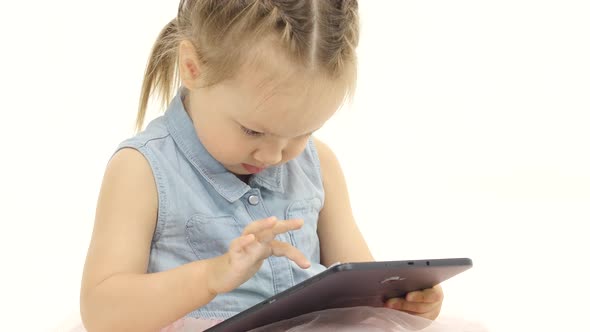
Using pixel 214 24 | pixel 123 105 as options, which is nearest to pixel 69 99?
pixel 123 105

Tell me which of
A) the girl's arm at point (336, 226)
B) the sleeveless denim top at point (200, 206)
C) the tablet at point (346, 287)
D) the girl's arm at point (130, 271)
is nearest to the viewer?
the tablet at point (346, 287)

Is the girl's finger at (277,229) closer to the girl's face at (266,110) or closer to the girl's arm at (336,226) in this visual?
the girl's face at (266,110)

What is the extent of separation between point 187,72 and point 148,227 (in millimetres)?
189

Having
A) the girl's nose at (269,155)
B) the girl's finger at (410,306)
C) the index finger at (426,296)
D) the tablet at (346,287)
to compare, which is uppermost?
the girl's nose at (269,155)

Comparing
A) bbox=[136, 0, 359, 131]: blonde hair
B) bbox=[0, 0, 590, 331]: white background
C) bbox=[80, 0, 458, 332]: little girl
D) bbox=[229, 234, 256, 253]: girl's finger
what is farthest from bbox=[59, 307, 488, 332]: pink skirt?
bbox=[0, 0, 590, 331]: white background

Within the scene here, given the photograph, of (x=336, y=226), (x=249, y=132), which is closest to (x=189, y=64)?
(x=249, y=132)

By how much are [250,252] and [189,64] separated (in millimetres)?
258

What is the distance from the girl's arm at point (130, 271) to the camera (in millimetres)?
1114

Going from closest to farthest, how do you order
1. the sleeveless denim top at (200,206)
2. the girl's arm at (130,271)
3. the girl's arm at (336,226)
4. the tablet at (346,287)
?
the tablet at (346,287)
the girl's arm at (130,271)
the sleeveless denim top at (200,206)
the girl's arm at (336,226)

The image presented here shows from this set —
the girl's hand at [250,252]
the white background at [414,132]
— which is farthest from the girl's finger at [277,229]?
the white background at [414,132]

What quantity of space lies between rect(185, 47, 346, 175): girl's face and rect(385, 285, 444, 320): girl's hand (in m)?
0.22

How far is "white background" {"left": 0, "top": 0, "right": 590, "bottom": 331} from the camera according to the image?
1976mm

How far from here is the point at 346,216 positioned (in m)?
1.40

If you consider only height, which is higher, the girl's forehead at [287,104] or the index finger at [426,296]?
the girl's forehead at [287,104]
